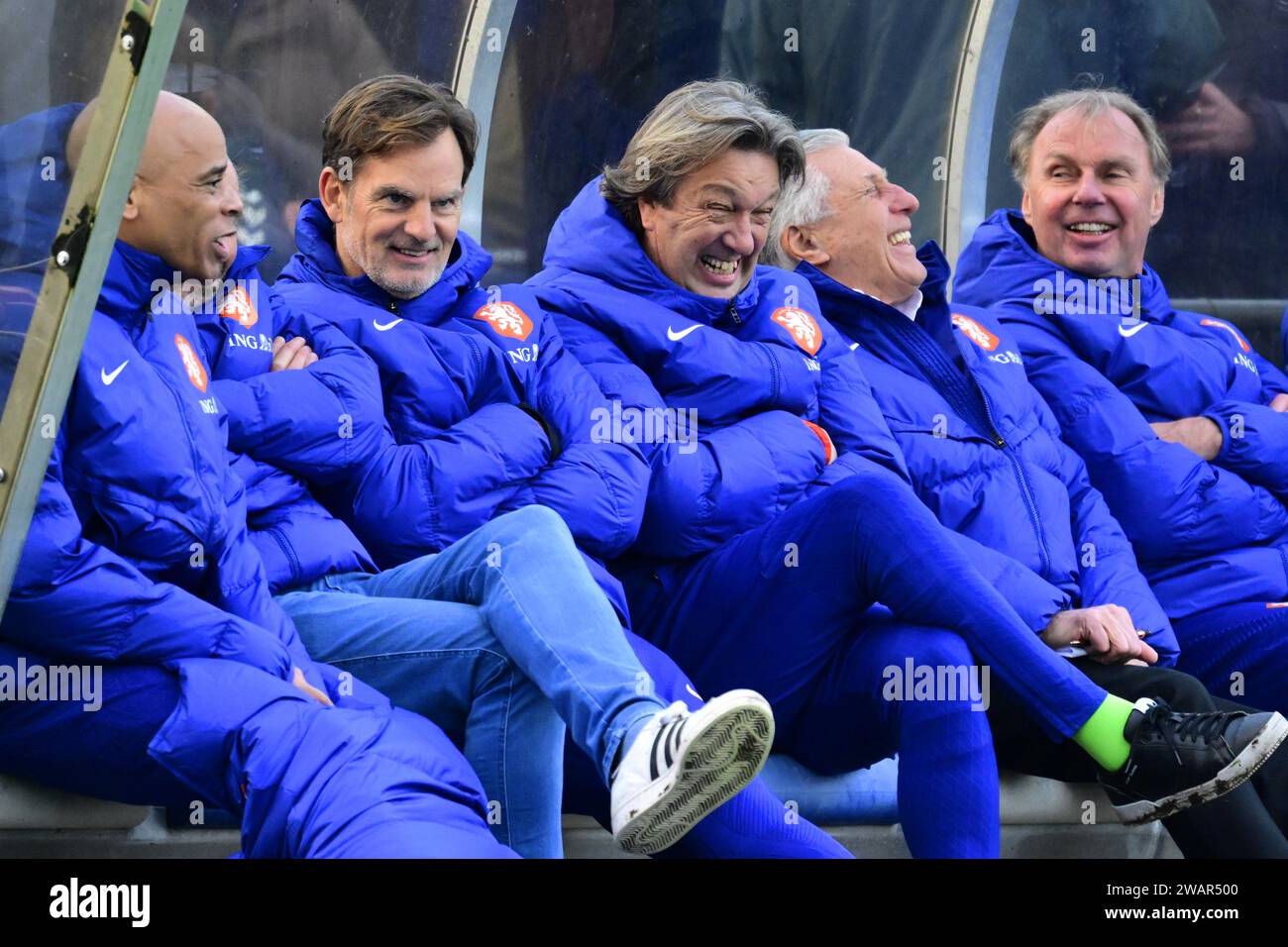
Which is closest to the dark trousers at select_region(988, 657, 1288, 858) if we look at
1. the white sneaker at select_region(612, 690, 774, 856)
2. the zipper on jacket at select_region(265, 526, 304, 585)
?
the white sneaker at select_region(612, 690, 774, 856)

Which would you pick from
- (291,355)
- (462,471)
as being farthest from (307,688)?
(291,355)

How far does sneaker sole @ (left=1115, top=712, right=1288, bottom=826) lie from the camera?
3.27 metres

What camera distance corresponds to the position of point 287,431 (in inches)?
133

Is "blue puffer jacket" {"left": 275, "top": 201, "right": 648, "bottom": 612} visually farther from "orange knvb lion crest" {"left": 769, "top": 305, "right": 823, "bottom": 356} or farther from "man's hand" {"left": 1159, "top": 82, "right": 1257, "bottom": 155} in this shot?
"man's hand" {"left": 1159, "top": 82, "right": 1257, "bottom": 155}

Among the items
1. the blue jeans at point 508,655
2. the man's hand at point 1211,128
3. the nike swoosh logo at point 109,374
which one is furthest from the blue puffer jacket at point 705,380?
the man's hand at point 1211,128

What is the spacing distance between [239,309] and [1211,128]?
159 inches

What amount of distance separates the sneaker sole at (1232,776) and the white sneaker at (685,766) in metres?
0.90

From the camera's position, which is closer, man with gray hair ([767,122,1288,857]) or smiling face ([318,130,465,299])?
man with gray hair ([767,122,1288,857])

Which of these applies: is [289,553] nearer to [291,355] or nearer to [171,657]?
[291,355]

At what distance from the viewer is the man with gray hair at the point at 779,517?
3334mm

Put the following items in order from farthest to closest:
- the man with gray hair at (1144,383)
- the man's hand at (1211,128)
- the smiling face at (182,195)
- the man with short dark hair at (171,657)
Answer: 1. the man's hand at (1211,128)
2. the man with gray hair at (1144,383)
3. the smiling face at (182,195)
4. the man with short dark hair at (171,657)

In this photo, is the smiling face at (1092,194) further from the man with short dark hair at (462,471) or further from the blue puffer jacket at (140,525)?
the blue puffer jacket at (140,525)

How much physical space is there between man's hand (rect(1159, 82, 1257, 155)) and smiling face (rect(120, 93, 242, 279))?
4.08 metres

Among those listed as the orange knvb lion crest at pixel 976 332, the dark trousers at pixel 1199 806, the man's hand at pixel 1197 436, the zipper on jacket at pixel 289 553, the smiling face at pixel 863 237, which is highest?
the smiling face at pixel 863 237
